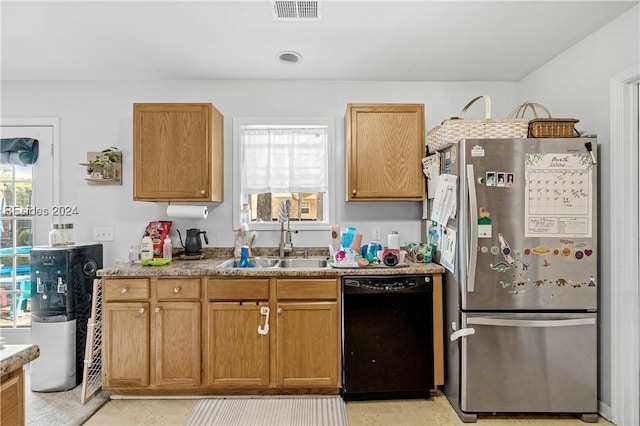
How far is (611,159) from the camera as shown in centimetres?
215

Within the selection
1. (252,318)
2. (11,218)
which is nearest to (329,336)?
(252,318)

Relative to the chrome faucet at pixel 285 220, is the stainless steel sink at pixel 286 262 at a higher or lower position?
lower

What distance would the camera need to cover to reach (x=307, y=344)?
240 centimetres

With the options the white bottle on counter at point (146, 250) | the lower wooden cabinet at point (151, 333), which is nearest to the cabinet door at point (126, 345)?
the lower wooden cabinet at point (151, 333)

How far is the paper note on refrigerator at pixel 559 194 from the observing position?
7.07 feet

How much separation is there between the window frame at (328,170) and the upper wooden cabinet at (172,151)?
0.38 metres

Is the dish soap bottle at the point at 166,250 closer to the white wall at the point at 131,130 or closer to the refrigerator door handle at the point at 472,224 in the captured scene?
the white wall at the point at 131,130

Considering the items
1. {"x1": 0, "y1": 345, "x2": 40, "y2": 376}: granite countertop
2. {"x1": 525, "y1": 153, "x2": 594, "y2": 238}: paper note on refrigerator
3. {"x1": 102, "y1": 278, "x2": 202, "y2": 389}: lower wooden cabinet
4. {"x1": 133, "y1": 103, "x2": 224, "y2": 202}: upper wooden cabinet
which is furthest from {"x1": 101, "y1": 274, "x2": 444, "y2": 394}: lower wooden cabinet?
{"x1": 0, "y1": 345, "x2": 40, "y2": 376}: granite countertop

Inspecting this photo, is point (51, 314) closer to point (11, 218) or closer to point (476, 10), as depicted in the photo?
point (11, 218)

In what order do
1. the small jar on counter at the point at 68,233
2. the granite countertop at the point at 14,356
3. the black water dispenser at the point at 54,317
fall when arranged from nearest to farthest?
1. the granite countertop at the point at 14,356
2. the black water dispenser at the point at 54,317
3. the small jar on counter at the point at 68,233

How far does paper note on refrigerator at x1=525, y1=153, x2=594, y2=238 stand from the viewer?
216cm

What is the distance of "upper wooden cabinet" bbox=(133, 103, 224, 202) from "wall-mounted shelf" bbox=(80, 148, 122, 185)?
1.63ft

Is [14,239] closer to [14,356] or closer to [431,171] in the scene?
[14,356]

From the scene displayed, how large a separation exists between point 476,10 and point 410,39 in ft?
1.51
